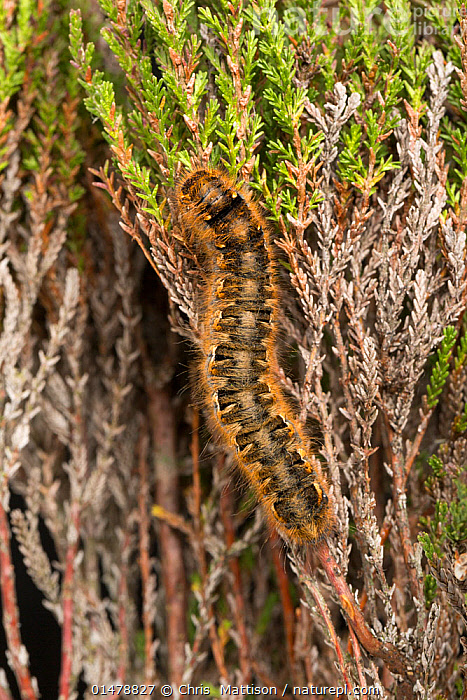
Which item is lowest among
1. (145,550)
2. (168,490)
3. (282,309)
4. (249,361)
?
(145,550)

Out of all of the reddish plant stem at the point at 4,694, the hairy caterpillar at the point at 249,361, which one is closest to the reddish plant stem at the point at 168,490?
the reddish plant stem at the point at 4,694

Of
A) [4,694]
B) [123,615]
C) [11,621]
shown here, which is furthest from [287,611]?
[4,694]

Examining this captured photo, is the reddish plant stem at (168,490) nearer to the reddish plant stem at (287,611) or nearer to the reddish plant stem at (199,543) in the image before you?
the reddish plant stem at (199,543)

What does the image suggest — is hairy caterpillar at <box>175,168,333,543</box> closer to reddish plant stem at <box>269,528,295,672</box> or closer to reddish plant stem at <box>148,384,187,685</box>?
reddish plant stem at <box>269,528,295,672</box>

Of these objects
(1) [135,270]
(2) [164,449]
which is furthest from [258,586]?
(1) [135,270]

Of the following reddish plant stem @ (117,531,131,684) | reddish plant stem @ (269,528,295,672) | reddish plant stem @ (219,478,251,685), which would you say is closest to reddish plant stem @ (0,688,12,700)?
reddish plant stem @ (117,531,131,684)

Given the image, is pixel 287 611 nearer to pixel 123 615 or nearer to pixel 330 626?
pixel 330 626
